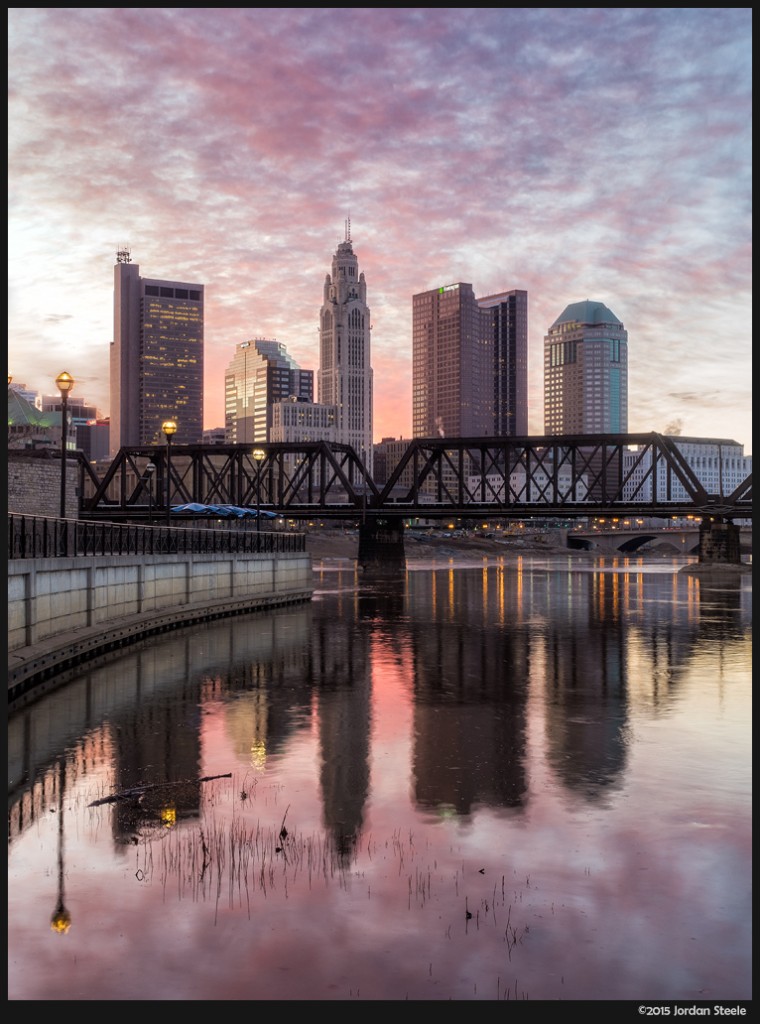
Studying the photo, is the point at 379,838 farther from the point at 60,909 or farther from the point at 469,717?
the point at 469,717

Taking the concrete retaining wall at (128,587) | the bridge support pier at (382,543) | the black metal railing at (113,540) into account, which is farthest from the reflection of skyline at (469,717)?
the bridge support pier at (382,543)

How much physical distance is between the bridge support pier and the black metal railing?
221 feet

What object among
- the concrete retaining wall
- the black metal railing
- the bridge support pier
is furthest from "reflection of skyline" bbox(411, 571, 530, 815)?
the bridge support pier

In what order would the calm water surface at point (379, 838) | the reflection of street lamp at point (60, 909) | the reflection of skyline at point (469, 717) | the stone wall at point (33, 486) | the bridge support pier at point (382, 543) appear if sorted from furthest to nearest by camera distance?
the bridge support pier at point (382, 543), the stone wall at point (33, 486), the reflection of skyline at point (469, 717), the reflection of street lamp at point (60, 909), the calm water surface at point (379, 838)

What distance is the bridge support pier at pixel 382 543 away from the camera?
125812 millimetres

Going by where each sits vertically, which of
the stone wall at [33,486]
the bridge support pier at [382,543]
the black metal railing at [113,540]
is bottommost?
the bridge support pier at [382,543]

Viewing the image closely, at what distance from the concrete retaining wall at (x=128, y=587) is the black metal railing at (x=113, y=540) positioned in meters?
0.62

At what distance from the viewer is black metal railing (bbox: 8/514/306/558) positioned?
2541 cm

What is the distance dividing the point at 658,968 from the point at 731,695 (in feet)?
54.2

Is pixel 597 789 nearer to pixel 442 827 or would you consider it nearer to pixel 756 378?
pixel 442 827

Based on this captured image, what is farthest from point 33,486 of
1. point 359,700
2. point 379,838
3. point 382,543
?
point 379,838

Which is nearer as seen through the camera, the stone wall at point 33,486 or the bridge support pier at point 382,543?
the stone wall at point 33,486

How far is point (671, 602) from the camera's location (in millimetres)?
64562

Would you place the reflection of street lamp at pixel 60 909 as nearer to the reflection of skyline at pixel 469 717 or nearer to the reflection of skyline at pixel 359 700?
the reflection of skyline at pixel 359 700
